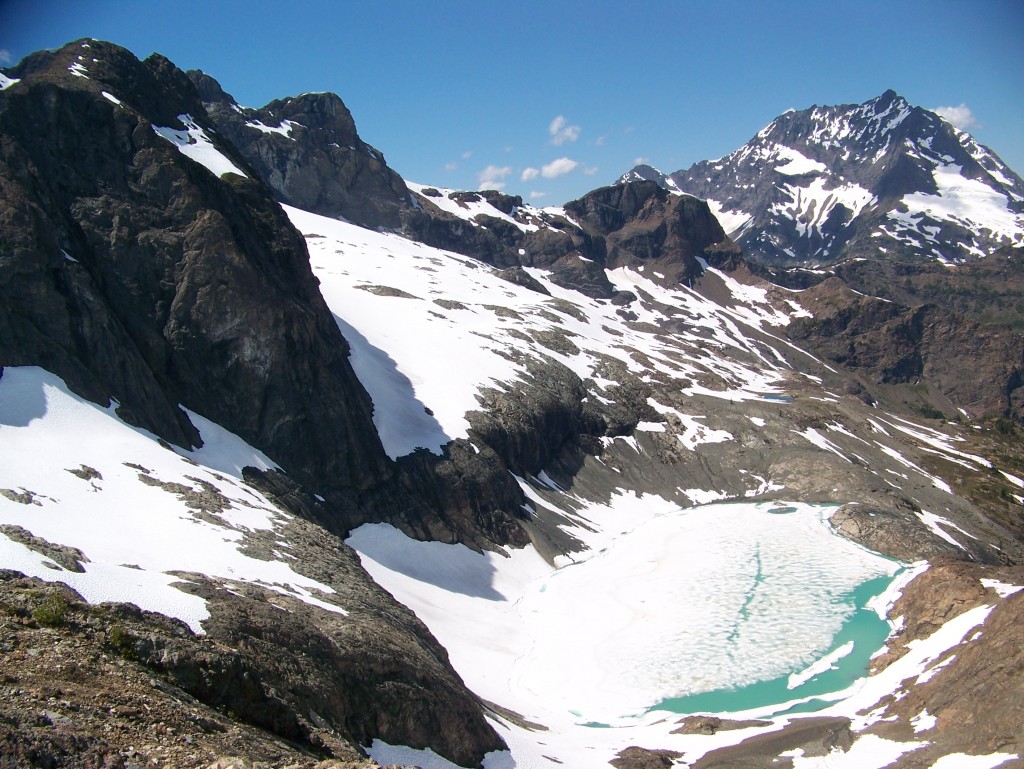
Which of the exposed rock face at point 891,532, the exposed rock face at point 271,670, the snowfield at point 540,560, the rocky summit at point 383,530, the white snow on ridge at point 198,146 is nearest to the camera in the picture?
the exposed rock face at point 271,670

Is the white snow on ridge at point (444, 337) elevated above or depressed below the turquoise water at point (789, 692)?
above

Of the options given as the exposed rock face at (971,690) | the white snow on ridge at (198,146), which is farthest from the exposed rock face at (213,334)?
the exposed rock face at (971,690)

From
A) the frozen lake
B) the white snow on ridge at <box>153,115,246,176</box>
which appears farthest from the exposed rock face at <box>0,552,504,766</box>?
the white snow on ridge at <box>153,115,246,176</box>

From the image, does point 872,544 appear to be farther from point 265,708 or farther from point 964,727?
point 265,708

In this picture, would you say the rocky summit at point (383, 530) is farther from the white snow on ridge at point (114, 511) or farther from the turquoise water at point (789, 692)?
the turquoise water at point (789, 692)

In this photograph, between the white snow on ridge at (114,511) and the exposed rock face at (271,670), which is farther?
the white snow on ridge at (114,511)

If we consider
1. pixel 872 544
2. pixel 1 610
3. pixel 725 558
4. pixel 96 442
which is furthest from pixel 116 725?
pixel 872 544
